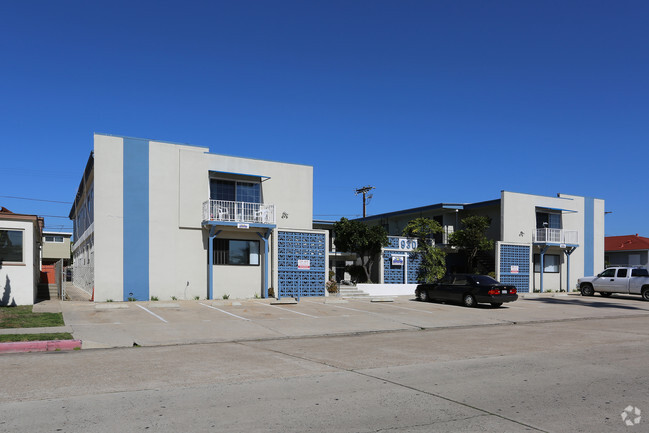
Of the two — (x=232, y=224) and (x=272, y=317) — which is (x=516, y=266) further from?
(x=272, y=317)

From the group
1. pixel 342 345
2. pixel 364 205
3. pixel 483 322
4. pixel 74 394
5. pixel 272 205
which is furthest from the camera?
pixel 364 205

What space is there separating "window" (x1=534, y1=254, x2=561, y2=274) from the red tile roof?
644 inches

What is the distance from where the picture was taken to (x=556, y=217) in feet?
121

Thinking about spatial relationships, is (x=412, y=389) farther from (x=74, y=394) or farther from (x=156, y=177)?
(x=156, y=177)

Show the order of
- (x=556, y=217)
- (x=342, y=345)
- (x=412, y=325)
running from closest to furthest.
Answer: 1. (x=342, y=345)
2. (x=412, y=325)
3. (x=556, y=217)

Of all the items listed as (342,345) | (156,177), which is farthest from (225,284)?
(342,345)

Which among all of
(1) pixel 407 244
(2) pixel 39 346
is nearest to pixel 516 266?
(1) pixel 407 244

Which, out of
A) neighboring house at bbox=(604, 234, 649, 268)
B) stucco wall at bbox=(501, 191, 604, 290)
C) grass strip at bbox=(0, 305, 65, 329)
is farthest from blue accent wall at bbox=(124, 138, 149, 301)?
neighboring house at bbox=(604, 234, 649, 268)

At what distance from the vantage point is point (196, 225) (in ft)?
77.7

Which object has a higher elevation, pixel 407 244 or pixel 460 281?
pixel 407 244

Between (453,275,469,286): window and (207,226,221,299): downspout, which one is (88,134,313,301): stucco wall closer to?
(207,226,221,299): downspout

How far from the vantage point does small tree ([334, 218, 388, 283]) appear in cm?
2900

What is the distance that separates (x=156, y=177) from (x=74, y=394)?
16847mm

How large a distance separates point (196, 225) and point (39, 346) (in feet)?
41.9
